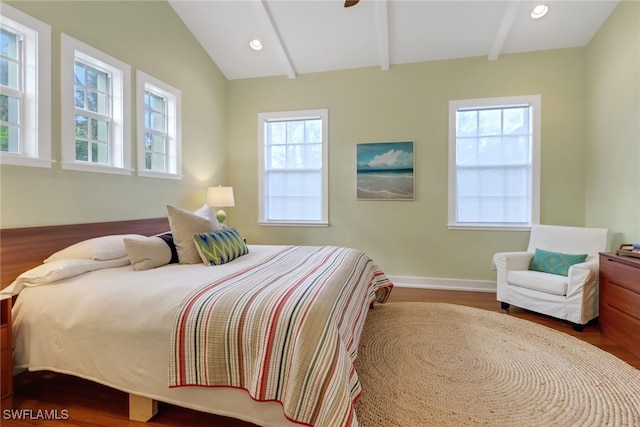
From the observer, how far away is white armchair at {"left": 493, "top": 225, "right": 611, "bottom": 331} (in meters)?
2.64

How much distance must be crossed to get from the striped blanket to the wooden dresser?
2.21m

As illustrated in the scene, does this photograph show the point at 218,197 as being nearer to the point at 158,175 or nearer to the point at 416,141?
the point at 158,175

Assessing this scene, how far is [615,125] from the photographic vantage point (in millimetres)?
3066

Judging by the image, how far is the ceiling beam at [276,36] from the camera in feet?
11.0

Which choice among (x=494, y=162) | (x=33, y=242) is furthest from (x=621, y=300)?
(x=33, y=242)

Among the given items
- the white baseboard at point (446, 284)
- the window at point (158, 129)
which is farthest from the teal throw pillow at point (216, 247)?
the white baseboard at point (446, 284)

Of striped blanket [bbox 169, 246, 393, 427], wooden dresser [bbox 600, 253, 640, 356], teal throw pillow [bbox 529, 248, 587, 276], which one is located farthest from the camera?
teal throw pillow [bbox 529, 248, 587, 276]

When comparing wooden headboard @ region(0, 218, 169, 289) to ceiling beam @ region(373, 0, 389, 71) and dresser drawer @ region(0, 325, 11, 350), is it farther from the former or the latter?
ceiling beam @ region(373, 0, 389, 71)

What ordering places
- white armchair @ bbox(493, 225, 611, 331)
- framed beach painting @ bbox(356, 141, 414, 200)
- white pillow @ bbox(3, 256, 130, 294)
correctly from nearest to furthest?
white pillow @ bbox(3, 256, 130, 294) → white armchair @ bbox(493, 225, 611, 331) → framed beach painting @ bbox(356, 141, 414, 200)

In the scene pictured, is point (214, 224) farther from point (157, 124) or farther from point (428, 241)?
point (428, 241)

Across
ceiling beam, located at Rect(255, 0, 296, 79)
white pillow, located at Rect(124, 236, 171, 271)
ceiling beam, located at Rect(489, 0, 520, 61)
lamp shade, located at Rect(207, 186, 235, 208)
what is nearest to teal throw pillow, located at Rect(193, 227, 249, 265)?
white pillow, located at Rect(124, 236, 171, 271)

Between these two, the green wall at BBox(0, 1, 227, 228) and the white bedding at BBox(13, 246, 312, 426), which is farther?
the green wall at BBox(0, 1, 227, 228)

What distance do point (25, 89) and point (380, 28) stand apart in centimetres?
329

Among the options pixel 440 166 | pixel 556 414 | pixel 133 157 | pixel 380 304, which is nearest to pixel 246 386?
pixel 556 414
